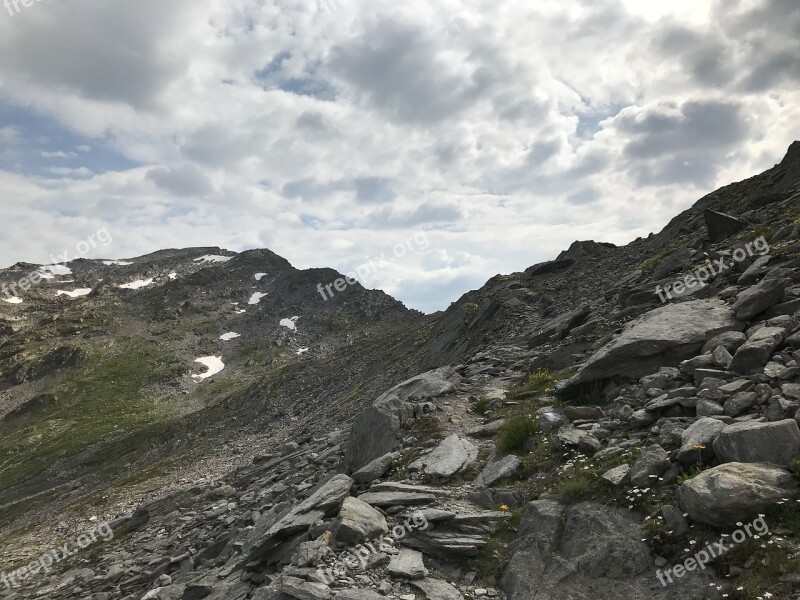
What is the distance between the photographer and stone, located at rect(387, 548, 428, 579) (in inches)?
382

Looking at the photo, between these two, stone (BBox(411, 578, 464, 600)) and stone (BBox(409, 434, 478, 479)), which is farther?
stone (BBox(409, 434, 478, 479))

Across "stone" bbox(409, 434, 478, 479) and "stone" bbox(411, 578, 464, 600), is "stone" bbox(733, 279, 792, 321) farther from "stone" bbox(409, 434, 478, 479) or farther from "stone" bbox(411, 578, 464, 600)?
"stone" bbox(411, 578, 464, 600)

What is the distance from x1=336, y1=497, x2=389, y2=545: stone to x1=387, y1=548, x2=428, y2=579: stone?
3.03 ft

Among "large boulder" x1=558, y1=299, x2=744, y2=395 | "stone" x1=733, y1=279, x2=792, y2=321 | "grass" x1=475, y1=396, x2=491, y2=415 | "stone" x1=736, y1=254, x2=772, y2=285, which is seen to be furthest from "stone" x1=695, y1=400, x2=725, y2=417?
"stone" x1=736, y1=254, x2=772, y2=285

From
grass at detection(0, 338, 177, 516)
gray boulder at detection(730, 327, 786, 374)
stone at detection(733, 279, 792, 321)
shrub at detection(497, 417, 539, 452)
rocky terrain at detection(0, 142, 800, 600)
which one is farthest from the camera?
grass at detection(0, 338, 177, 516)

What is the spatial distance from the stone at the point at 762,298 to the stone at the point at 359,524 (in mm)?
13075

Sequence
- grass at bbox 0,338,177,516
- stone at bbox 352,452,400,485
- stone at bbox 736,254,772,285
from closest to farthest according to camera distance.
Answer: stone at bbox 352,452,400,485 → stone at bbox 736,254,772,285 → grass at bbox 0,338,177,516

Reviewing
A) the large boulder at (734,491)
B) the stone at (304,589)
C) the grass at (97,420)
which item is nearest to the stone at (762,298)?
the large boulder at (734,491)

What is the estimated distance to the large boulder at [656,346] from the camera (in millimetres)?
15258

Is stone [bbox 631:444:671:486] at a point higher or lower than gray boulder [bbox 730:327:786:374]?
lower

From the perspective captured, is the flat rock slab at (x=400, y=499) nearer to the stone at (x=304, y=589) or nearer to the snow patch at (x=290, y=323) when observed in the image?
the stone at (x=304, y=589)

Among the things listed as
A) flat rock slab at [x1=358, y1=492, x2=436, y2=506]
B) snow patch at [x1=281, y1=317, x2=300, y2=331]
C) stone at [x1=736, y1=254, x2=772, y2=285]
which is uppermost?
snow patch at [x1=281, y1=317, x2=300, y2=331]

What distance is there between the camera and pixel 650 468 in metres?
9.60

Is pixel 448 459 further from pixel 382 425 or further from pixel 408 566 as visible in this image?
pixel 382 425
